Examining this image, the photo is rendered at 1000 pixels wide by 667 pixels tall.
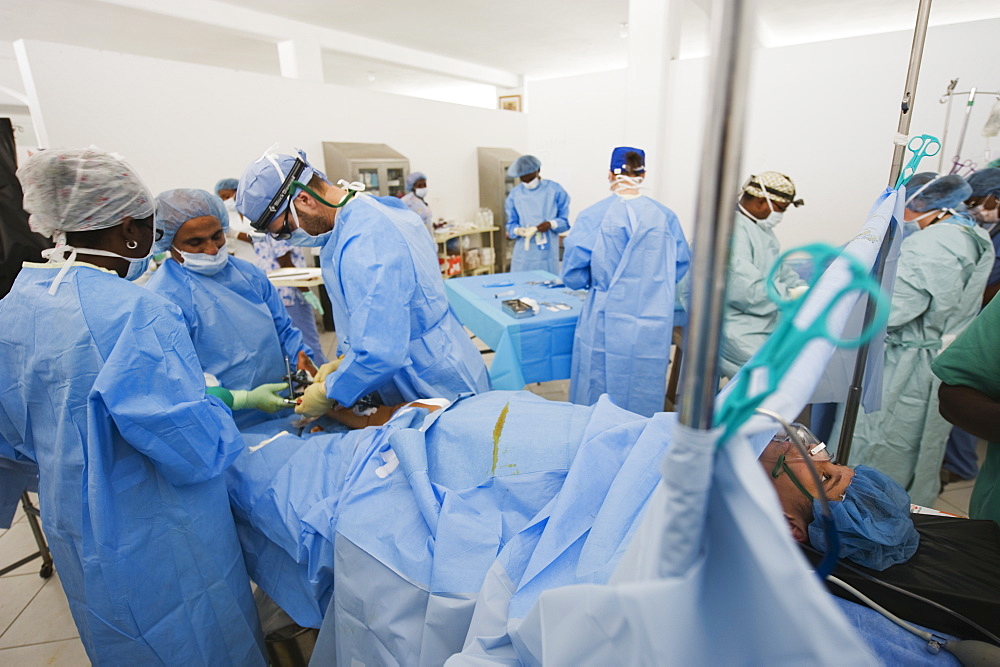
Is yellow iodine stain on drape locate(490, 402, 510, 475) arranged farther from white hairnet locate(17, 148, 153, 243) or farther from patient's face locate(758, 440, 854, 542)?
white hairnet locate(17, 148, 153, 243)

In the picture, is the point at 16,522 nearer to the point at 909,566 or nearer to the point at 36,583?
the point at 36,583

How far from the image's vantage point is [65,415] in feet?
3.51

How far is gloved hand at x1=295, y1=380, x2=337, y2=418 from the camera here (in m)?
1.64

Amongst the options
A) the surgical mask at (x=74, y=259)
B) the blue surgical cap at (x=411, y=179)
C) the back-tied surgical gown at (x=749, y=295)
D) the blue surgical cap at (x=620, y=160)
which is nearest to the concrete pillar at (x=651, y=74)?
the blue surgical cap at (x=620, y=160)

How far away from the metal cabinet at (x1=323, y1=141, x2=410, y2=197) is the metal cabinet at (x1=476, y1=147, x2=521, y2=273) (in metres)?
1.45

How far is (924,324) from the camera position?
2.12 metres

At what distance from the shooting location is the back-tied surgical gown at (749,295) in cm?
247

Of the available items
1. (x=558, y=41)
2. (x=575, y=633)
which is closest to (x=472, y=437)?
(x=575, y=633)

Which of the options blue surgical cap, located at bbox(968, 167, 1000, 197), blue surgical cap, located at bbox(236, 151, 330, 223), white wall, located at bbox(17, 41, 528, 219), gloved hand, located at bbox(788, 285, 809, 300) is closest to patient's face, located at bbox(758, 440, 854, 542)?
gloved hand, located at bbox(788, 285, 809, 300)

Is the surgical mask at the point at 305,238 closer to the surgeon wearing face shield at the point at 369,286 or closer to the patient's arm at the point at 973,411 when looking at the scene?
the surgeon wearing face shield at the point at 369,286

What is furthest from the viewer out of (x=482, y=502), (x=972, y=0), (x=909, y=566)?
(x=972, y=0)

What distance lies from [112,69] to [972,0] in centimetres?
716

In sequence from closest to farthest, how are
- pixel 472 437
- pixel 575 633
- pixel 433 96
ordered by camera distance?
pixel 575 633 < pixel 472 437 < pixel 433 96

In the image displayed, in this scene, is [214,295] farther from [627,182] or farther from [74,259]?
[627,182]
